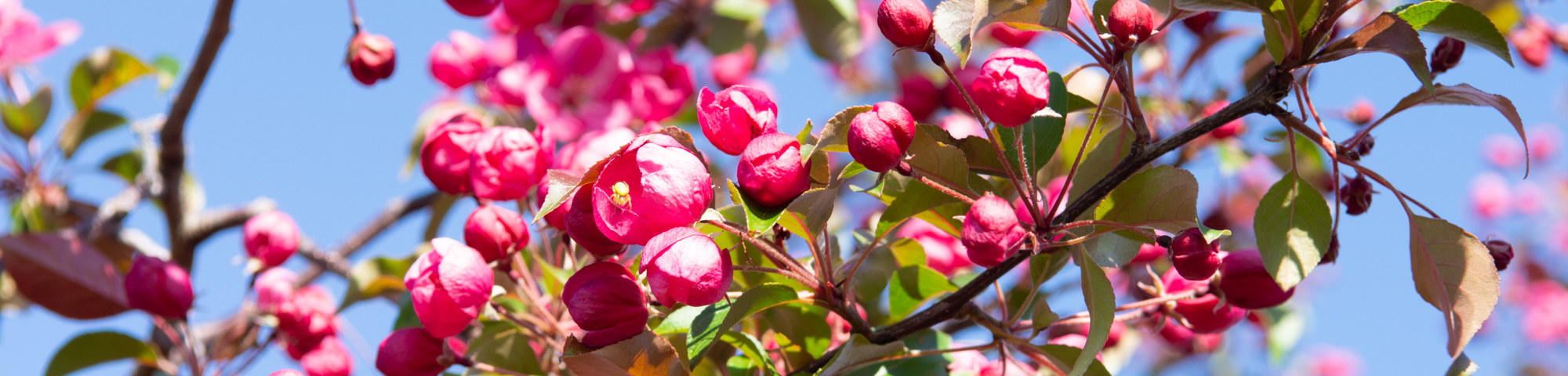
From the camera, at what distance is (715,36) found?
260cm

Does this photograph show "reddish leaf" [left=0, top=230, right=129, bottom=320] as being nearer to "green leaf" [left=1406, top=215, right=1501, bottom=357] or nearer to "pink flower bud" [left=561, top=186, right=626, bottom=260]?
"pink flower bud" [left=561, top=186, right=626, bottom=260]

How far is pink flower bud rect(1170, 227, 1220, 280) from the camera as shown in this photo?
88cm

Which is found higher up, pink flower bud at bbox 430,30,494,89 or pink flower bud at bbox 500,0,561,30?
pink flower bud at bbox 500,0,561,30

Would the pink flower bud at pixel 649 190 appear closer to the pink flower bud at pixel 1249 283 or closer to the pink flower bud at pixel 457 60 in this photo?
the pink flower bud at pixel 1249 283

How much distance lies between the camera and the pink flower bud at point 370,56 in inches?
62.9

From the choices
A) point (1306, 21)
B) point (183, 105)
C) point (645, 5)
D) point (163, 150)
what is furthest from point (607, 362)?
point (645, 5)

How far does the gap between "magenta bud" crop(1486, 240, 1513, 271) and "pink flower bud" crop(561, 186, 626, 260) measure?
0.97 m

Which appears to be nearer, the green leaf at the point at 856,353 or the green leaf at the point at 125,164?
the green leaf at the point at 856,353

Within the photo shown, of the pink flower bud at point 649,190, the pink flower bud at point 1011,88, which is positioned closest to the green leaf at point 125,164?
the pink flower bud at point 649,190

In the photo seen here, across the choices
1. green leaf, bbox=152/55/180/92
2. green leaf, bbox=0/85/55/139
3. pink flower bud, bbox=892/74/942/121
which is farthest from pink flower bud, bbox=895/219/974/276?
green leaf, bbox=0/85/55/139

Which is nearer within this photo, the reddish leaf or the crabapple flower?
the crabapple flower

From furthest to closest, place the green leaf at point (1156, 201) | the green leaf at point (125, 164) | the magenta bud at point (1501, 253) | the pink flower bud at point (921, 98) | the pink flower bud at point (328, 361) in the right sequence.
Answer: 1. the green leaf at point (125, 164)
2. the pink flower bud at point (921, 98)
3. the pink flower bud at point (328, 361)
4. the magenta bud at point (1501, 253)
5. the green leaf at point (1156, 201)

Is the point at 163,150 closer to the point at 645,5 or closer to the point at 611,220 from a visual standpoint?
the point at 645,5

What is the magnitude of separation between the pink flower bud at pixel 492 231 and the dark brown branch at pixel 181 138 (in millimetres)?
752
